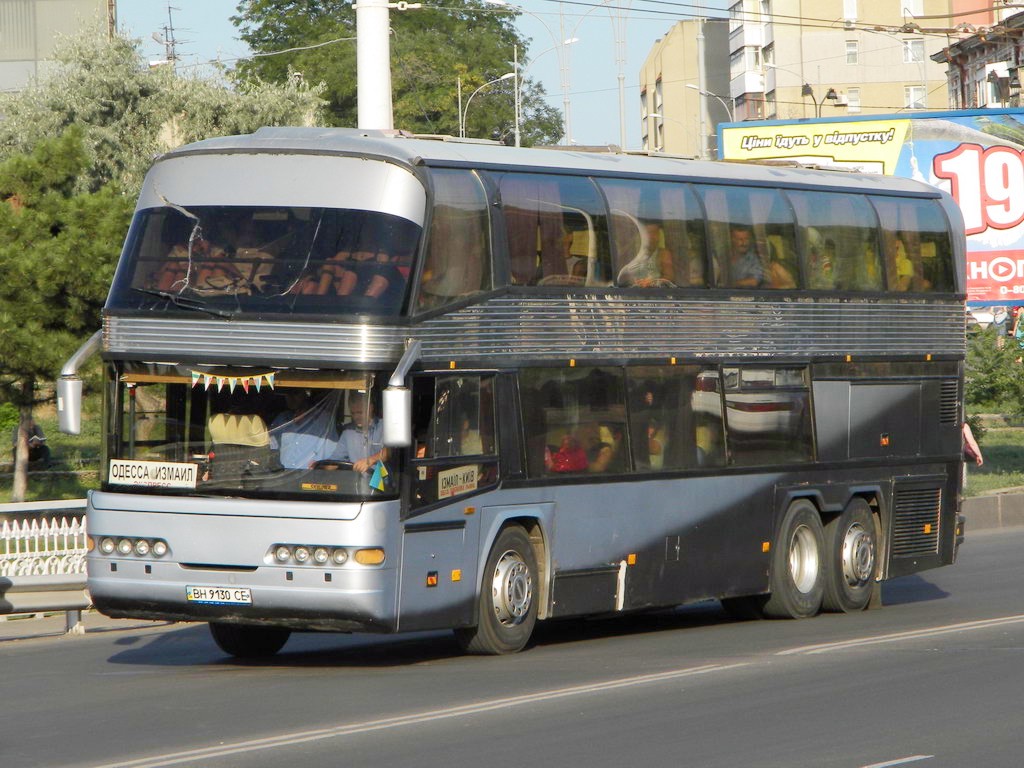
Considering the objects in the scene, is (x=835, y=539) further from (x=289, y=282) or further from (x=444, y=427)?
(x=289, y=282)

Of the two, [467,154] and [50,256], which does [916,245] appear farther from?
[50,256]

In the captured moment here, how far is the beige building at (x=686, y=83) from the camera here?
110688 mm

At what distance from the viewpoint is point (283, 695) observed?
10.6 m

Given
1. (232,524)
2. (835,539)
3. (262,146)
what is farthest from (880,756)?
(835,539)

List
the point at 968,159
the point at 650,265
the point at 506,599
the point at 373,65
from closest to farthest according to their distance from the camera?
the point at 506,599 < the point at 650,265 < the point at 373,65 < the point at 968,159

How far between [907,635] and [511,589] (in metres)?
3.20

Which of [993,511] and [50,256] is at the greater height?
[50,256]

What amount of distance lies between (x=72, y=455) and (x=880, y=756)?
93.0ft

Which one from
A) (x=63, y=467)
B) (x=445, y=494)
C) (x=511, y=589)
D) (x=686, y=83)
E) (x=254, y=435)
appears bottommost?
(x=63, y=467)

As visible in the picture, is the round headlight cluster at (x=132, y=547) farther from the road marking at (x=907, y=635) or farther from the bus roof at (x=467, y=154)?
the road marking at (x=907, y=635)

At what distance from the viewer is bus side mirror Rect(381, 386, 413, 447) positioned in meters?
10.7

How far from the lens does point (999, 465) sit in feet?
105

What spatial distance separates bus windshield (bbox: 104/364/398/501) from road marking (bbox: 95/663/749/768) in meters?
1.81

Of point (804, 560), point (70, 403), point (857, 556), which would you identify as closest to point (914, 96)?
point (857, 556)
